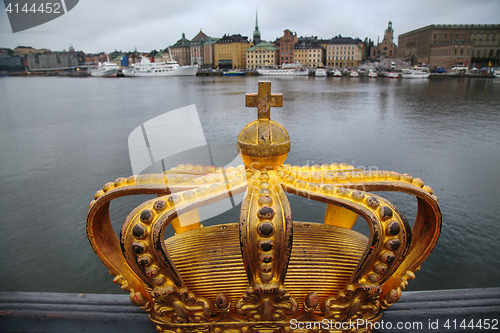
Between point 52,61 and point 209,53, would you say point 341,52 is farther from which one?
point 52,61

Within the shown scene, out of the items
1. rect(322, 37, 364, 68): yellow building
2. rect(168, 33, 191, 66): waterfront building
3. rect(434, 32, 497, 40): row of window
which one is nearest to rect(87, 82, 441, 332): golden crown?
rect(322, 37, 364, 68): yellow building

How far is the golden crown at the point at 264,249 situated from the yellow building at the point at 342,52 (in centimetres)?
Answer: 7302

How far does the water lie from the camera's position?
384 cm

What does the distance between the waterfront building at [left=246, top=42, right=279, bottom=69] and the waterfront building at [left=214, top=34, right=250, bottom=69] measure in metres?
4.27

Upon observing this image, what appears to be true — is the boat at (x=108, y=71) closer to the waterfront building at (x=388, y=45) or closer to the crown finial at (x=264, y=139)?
the crown finial at (x=264, y=139)

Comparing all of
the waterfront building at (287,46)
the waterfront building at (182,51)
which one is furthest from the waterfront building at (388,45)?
the waterfront building at (182,51)

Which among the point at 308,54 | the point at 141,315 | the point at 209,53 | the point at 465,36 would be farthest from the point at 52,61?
the point at 465,36

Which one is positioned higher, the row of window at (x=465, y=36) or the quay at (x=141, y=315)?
the row of window at (x=465, y=36)

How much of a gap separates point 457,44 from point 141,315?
70.6 metres

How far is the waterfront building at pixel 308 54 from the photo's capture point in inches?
2601

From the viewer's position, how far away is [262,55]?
67062mm

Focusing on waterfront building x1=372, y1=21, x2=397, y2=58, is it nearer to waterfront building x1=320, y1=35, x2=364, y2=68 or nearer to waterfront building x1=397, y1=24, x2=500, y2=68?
waterfront building x1=397, y1=24, x2=500, y2=68

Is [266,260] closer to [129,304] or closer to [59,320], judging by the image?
[129,304]

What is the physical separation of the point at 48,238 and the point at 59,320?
3.08 metres
